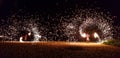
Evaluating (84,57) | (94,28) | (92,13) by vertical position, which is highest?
(92,13)

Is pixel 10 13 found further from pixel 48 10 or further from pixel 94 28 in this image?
pixel 94 28

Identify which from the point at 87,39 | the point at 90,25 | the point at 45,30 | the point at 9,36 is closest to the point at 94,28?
the point at 90,25

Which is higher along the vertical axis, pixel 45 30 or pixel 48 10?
pixel 48 10

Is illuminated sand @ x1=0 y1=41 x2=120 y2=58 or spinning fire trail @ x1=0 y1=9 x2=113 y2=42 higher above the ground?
spinning fire trail @ x1=0 y1=9 x2=113 y2=42

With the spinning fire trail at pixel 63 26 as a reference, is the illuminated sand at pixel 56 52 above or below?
below

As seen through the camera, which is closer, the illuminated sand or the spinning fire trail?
the illuminated sand

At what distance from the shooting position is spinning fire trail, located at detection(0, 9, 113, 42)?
22.1 meters

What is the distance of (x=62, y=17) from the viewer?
2277cm

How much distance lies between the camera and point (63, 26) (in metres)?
22.9

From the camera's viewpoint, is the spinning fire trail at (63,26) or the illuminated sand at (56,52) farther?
the spinning fire trail at (63,26)

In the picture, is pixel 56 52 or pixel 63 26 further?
pixel 63 26

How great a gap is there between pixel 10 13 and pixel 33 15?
7.29ft

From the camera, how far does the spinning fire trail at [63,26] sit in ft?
72.5

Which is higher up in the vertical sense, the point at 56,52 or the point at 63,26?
the point at 63,26
